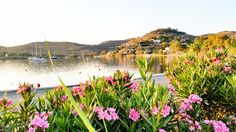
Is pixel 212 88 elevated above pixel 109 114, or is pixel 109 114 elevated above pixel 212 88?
pixel 109 114

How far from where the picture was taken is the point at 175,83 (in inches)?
222

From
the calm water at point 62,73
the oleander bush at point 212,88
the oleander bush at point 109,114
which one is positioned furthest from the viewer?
the calm water at point 62,73

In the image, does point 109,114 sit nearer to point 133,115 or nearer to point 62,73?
point 133,115

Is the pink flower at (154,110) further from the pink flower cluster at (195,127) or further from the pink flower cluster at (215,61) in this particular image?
the pink flower cluster at (215,61)

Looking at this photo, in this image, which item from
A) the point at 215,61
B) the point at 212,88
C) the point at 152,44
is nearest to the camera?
the point at 212,88

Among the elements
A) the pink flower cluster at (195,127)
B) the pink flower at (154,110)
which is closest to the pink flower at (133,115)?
the pink flower at (154,110)

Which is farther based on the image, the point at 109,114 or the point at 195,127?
the point at 195,127

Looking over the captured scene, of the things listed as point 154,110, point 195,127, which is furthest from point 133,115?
point 195,127

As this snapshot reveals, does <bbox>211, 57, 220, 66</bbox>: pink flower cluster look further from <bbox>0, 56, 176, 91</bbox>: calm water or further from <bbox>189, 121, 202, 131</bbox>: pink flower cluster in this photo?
<bbox>189, 121, 202, 131</bbox>: pink flower cluster

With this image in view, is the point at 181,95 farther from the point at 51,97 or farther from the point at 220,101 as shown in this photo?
the point at 51,97

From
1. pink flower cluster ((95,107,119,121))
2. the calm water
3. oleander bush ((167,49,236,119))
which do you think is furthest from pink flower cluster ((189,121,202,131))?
the calm water

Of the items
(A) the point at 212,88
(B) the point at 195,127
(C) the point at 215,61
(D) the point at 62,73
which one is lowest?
(D) the point at 62,73

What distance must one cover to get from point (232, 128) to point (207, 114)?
164 cm

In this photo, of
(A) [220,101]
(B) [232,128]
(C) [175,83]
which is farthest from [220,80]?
(B) [232,128]
